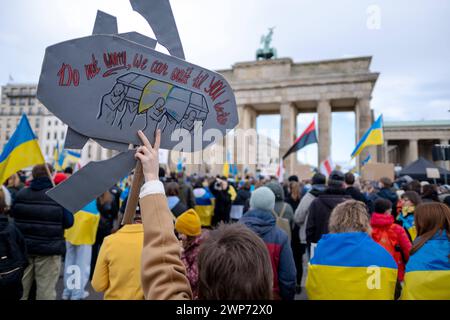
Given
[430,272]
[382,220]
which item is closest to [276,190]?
[382,220]

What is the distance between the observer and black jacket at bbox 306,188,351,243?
4.50 meters

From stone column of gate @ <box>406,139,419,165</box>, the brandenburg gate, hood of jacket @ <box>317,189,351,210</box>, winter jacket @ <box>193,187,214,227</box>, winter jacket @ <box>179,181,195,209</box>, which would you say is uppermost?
the brandenburg gate

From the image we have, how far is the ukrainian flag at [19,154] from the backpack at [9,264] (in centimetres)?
122

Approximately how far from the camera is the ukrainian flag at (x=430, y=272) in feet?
7.90

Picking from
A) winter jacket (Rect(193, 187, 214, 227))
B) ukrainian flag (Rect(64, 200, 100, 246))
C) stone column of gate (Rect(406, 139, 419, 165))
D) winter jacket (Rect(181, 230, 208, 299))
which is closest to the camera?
→ winter jacket (Rect(181, 230, 208, 299))

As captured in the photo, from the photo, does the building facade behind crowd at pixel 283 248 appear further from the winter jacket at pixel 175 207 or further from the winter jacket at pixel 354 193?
the winter jacket at pixel 175 207

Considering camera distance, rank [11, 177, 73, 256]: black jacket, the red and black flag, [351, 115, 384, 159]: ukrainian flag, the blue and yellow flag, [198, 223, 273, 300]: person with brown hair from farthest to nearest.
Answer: the blue and yellow flag → the red and black flag → [351, 115, 384, 159]: ukrainian flag → [11, 177, 73, 256]: black jacket → [198, 223, 273, 300]: person with brown hair

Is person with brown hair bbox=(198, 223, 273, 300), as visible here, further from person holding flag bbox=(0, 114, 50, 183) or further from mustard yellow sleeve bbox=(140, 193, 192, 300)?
person holding flag bbox=(0, 114, 50, 183)

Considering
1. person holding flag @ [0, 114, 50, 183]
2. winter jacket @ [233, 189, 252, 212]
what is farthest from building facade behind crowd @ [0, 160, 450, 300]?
winter jacket @ [233, 189, 252, 212]

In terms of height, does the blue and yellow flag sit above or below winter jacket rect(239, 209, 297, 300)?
above

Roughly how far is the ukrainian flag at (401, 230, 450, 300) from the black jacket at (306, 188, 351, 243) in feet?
5.97

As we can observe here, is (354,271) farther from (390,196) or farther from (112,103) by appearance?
(390,196)

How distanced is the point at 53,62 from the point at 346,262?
2.38 m

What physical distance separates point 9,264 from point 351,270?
301 cm
